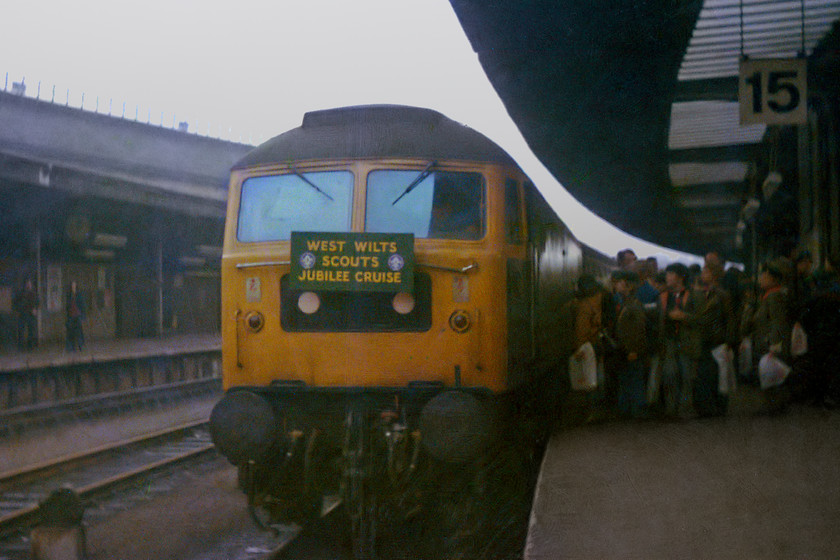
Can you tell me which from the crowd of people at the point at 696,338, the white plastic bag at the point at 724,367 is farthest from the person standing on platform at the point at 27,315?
the white plastic bag at the point at 724,367

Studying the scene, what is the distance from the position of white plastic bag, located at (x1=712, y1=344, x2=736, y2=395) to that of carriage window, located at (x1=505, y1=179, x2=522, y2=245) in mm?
2909

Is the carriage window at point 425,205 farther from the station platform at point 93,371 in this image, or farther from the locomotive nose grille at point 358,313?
the station platform at point 93,371

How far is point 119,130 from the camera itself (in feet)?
108

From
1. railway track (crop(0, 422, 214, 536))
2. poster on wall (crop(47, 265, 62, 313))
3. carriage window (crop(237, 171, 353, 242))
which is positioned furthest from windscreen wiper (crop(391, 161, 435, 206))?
poster on wall (crop(47, 265, 62, 313))

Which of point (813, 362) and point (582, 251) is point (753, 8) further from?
point (582, 251)

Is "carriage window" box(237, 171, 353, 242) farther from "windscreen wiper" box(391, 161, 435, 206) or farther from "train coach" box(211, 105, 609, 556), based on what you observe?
"windscreen wiper" box(391, 161, 435, 206)

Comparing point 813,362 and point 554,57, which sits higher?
point 554,57

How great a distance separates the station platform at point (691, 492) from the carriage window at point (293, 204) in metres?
2.23

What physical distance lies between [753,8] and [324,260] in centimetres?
640

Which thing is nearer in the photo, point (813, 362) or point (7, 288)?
point (813, 362)

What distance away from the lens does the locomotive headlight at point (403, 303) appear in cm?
611

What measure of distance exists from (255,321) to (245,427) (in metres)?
0.74

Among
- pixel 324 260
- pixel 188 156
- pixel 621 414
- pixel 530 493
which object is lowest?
pixel 530 493

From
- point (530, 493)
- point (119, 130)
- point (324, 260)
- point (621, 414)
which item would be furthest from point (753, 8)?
point (119, 130)
